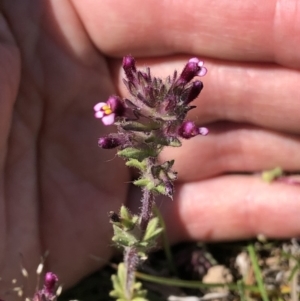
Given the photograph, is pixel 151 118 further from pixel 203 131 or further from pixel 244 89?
pixel 244 89

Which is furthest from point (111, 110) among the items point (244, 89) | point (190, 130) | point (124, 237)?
point (244, 89)

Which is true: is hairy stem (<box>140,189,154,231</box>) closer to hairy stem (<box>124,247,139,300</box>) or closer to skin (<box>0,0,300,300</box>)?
hairy stem (<box>124,247,139,300</box>)

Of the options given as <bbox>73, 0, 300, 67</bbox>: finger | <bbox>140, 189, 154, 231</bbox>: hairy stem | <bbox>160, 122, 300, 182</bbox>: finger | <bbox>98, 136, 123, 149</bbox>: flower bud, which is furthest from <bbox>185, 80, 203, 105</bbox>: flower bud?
<bbox>160, 122, 300, 182</bbox>: finger

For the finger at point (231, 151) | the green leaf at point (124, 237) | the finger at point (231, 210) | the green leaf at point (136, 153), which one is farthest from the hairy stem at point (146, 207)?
the finger at point (231, 210)

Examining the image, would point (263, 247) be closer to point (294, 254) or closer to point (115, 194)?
point (294, 254)

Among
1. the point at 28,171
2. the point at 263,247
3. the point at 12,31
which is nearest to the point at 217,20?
the point at 12,31

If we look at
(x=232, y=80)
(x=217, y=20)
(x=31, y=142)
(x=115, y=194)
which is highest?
(x=217, y=20)
